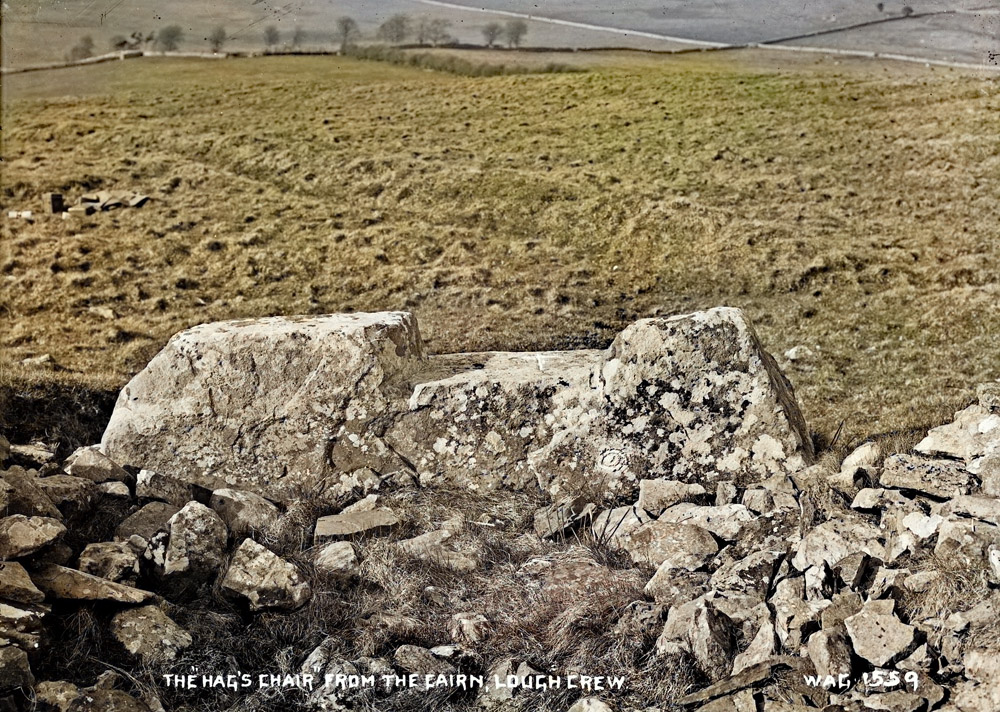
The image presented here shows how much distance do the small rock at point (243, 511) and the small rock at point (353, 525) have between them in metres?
0.28

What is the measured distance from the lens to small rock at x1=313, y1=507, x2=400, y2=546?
16.7 ft

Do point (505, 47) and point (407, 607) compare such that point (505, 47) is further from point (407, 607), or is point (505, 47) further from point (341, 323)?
point (407, 607)

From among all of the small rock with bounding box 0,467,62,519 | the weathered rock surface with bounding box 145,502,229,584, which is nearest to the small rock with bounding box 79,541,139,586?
the weathered rock surface with bounding box 145,502,229,584

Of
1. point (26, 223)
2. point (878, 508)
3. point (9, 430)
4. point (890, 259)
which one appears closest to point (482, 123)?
point (890, 259)

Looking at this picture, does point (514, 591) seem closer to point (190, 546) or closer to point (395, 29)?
point (190, 546)

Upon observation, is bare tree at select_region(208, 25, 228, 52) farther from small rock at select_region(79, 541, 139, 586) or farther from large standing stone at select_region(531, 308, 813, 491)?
small rock at select_region(79, 541, 139, 586)

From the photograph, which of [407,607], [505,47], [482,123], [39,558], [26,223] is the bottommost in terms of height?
[407,607]

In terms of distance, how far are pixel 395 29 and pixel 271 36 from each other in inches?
46.2

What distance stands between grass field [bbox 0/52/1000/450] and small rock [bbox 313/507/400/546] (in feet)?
9.57

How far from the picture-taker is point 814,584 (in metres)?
4.33

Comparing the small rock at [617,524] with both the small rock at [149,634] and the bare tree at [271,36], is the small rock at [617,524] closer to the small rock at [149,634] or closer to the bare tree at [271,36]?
the small rock at [149,634]

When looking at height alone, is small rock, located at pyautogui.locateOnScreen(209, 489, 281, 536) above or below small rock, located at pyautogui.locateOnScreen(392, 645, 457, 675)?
above

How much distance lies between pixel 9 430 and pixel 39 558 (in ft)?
7.53

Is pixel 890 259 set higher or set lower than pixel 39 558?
higher
